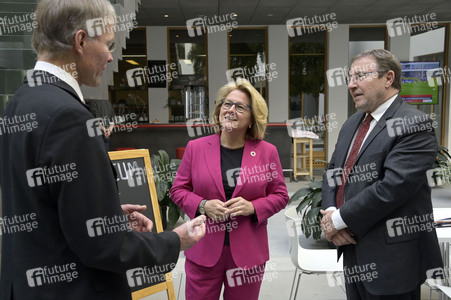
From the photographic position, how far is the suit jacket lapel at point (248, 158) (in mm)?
2004

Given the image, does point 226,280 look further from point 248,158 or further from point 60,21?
point 60,21

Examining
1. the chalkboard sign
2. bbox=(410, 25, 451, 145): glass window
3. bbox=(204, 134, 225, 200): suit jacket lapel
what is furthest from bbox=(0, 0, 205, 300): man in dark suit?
bbox=(410, 25, 451, 145): glass window

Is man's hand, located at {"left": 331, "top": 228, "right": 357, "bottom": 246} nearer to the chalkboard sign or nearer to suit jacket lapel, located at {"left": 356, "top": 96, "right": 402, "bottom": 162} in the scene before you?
suit jacket lapel, located at {"left": 356, "top": 96, "right": 402, "bottom": 162}

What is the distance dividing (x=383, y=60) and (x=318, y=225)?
2624 millimetres

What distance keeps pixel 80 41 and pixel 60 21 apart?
63 millimetres

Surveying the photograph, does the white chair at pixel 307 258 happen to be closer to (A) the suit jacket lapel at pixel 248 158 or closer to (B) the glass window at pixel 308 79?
(A) the suit jacket lapel at pixel 248 158

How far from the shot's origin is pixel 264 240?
2.07m

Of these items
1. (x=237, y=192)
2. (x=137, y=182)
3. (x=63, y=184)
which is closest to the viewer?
(x=63, y=184)

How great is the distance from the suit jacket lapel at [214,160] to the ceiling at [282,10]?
6.36 meters

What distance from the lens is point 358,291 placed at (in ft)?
6.24

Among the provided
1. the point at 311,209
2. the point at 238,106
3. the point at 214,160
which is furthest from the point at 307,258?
the point at 238,106

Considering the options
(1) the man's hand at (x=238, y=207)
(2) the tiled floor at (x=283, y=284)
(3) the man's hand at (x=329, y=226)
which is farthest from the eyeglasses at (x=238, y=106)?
(2) the tiled floor at (x=283, y=284)

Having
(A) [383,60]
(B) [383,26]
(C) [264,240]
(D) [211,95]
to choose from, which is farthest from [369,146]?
(B) [383,26]

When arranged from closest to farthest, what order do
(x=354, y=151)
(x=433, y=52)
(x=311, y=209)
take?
(x=354, y=151) → (x=311, y=209) → (x=433, y=52)
